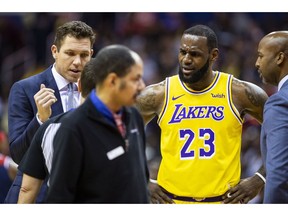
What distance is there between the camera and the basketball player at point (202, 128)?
611 cm

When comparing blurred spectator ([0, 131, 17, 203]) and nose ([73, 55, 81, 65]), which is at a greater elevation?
nose ([73, 55, 81, 65])

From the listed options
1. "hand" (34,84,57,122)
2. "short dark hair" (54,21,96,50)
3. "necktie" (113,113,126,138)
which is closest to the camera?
"necktie" (113,113,126,138)

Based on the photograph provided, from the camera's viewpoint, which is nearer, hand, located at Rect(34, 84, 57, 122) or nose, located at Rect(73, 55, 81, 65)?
hand, located at Rect(34, 84, 57, 122)

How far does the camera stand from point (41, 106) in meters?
5.21

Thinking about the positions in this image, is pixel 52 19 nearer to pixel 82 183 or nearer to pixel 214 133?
pixel 214 133

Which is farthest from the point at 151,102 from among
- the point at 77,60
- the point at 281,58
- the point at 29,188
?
the point at 29,188

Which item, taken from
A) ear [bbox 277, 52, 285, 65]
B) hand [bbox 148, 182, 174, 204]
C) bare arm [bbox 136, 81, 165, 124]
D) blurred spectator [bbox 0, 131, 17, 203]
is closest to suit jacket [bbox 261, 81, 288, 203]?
ear [bbox 277, 52, 285, 65]

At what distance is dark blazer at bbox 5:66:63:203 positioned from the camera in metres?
5.52

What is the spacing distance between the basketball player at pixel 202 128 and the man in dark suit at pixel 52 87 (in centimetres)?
80

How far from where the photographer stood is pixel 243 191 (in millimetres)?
6105

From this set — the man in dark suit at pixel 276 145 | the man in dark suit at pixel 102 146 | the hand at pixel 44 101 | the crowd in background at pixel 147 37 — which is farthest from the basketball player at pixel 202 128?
the crowd in background at pixel 147 37

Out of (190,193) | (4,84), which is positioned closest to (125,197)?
(190,193)

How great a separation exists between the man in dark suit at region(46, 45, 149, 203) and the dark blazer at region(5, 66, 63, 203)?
126 cm

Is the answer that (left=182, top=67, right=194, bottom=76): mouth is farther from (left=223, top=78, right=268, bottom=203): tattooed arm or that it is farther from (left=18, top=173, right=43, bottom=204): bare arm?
(left=18, top=173, right=43, bottom=204): bare arm
